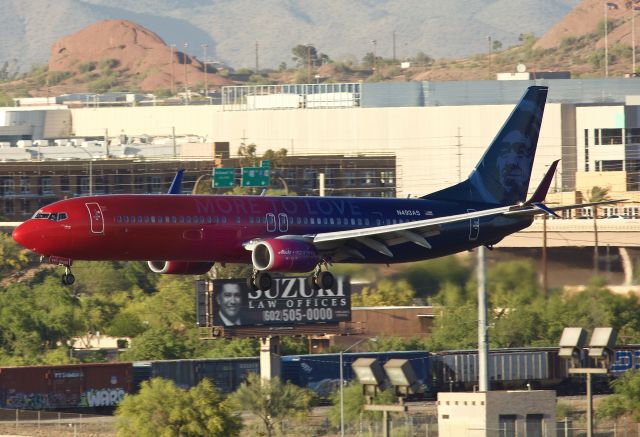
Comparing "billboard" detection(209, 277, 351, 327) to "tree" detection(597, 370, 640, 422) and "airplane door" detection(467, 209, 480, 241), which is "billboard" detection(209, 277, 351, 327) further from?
"airplane door" detection(467, 209, 480, 241)

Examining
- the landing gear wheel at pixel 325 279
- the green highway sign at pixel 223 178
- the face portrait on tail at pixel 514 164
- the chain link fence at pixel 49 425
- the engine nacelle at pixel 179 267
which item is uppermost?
the green highway sign at pixel 223 178

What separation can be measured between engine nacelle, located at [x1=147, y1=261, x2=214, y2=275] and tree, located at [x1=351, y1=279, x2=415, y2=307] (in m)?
15.9

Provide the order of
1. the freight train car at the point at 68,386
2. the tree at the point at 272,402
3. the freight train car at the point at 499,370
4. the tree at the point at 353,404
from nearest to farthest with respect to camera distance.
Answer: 1. the tree at the point at 353,404
2. the tree at the point at 272,402
3. the freight train car at the point at 68,386
4. the freight train car at the point at 499,370

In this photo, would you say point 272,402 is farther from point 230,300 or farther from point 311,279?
point 311,279

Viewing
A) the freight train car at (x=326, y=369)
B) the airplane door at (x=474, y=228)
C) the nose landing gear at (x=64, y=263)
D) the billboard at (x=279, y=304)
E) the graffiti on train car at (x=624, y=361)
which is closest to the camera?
the nose landing gear at (x=64, y=263)

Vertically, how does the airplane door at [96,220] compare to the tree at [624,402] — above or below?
above

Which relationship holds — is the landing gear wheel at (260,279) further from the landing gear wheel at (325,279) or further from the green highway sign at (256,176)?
the green highway sign at (256,176)

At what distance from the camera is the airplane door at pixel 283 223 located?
74438mm

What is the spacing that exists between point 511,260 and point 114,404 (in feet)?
125

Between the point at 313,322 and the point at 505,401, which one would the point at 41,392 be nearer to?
the point at 313,322

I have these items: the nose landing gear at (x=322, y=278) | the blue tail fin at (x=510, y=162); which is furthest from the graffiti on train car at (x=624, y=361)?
the nose landing gear at (x=322, y=278)

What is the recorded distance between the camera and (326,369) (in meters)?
114

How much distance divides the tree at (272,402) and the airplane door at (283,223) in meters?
Answer: 28.3

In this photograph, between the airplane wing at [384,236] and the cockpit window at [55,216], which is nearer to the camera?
the cockpit window at [55,216]
